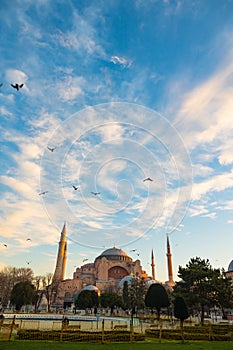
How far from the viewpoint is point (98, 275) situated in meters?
75.9

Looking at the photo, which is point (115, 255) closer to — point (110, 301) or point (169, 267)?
point (169, 267)

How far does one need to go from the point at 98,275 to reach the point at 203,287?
52718 millimetres

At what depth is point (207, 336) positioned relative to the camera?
16750 millimetres

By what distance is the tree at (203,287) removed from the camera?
90.8 feet

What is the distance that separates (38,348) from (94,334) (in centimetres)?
501

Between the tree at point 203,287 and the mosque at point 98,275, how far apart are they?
3299 centimetres

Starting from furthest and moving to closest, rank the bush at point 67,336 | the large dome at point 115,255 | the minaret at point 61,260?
the large dome at point 115,255
the minaret at point 61,260
the bush at point 67,336

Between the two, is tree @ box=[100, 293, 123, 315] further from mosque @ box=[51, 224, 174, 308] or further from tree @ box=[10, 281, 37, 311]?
mosque @ box=[51, 224, 174, 308]

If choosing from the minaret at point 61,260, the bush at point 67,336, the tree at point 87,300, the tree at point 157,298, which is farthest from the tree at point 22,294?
the minaret at point 61,260

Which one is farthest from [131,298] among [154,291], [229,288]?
[154,291]

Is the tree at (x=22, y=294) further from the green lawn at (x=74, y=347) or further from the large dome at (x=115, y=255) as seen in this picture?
the large dome at (x=115, y=255)

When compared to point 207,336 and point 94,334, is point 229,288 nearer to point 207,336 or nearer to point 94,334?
point 207,336

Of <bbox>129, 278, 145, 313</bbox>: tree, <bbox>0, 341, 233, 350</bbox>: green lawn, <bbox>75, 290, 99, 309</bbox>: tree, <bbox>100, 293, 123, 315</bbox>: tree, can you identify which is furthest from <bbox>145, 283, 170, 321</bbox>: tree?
<bbox>75, 290, 99, 309</bbox>: tree

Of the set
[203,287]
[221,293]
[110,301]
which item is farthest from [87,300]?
[221,293]
